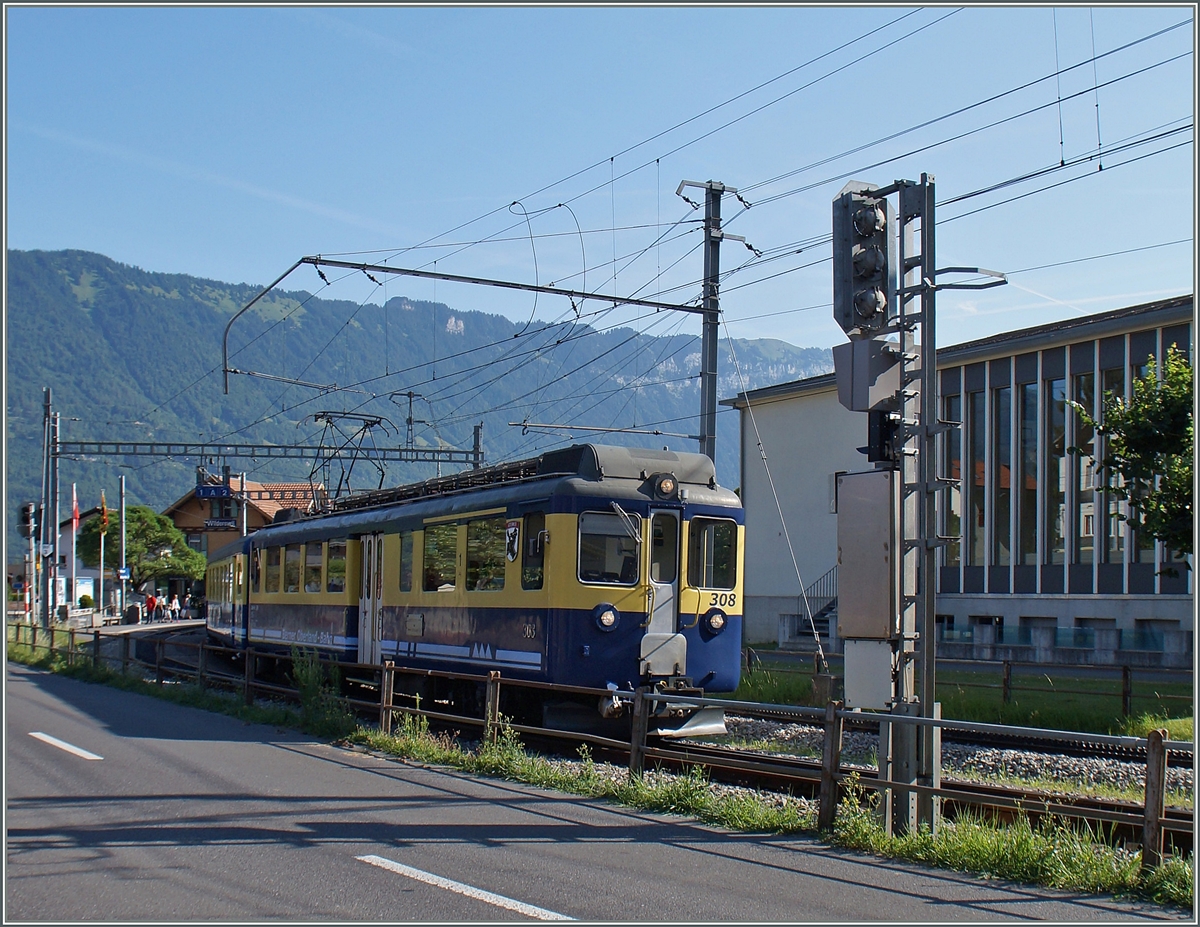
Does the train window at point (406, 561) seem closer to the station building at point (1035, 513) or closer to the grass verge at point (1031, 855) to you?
the grass verge at point (1031, 855)

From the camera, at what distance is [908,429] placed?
834 centimetres

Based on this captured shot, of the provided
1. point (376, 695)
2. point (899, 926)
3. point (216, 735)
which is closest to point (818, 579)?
point (376, 695)

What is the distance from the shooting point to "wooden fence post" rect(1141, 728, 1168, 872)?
6543 millimetres

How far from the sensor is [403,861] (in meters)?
7.16

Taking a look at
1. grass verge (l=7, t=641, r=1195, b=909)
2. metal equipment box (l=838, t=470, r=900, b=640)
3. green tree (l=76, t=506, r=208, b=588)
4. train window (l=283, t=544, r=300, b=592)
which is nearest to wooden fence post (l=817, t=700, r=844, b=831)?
grass verge (l=7, t=641, r=1195, b=909)

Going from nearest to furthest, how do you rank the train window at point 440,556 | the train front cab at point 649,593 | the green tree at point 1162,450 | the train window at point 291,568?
1. the train front cab at point 649,593
2. the green tree at point 1162,450
3. the train window at point 440,556
4. the train window at point 291,568

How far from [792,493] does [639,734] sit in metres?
28.3

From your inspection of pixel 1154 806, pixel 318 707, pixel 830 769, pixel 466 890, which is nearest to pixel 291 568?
pixel 318 707

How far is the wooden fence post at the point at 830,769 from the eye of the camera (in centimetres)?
816

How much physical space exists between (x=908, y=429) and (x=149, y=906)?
5805 millimetres

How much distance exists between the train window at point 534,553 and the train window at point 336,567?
19.8ft

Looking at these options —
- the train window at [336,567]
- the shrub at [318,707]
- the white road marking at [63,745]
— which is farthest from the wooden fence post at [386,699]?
the train window at [336,567]

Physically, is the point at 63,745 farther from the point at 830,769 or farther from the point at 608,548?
the point at 830,769

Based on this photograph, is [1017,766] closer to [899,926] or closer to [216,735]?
[899,926]
